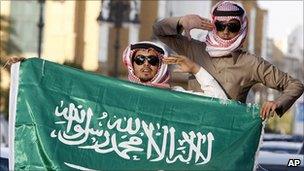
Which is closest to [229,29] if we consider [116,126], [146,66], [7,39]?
[146,66]

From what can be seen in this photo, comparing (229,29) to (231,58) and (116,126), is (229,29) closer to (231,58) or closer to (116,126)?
(231,58)

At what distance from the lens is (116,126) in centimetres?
460

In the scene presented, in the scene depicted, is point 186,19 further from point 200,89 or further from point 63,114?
point 63,114

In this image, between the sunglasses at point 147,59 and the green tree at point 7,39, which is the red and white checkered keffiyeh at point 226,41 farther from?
the green tree at point 7,39

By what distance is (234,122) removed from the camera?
469 centimetres

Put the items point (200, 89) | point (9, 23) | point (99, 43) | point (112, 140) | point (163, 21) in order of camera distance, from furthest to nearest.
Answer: point (99, 43)
point (9, 23)
point (163, 21)
point (200, 89)
point (112, 140)

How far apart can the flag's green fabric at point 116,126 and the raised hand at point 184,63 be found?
0.26 meters

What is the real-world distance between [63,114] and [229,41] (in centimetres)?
119

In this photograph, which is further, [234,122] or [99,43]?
[99,43]

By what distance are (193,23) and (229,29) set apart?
0.30 meters

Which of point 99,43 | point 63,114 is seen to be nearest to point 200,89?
point 63,114

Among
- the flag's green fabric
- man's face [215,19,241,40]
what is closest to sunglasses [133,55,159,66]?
man's face [215,19,241,40]

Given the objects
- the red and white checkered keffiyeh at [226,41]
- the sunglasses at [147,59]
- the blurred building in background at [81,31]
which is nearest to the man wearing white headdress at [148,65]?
the sunglasses at [147,59]

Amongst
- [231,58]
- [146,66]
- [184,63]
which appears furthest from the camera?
[231,58]
